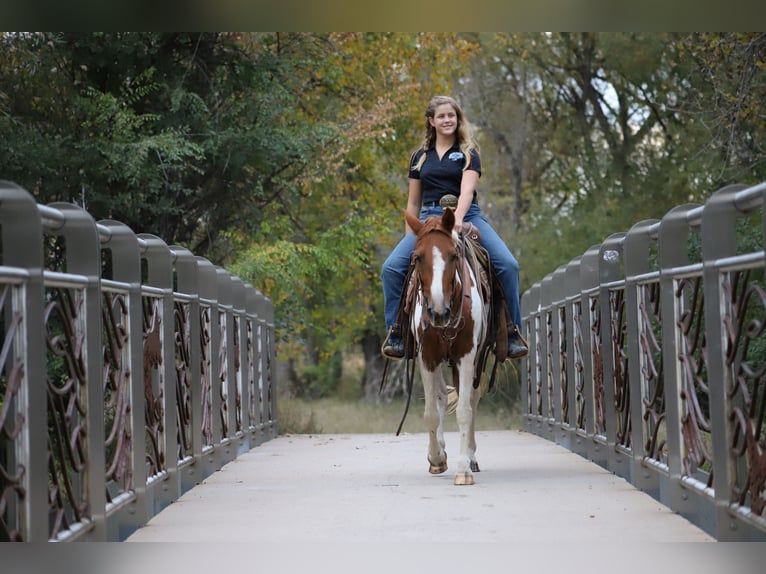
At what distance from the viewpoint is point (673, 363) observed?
663cm

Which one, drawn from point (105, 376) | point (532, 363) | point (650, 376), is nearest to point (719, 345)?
point (650, 376)

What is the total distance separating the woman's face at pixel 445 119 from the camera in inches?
360

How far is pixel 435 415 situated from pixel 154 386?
2204 mm

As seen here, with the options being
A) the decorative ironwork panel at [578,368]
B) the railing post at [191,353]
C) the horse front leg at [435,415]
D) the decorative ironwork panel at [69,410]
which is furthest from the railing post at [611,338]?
the decorative ironwork panel at [69,410]

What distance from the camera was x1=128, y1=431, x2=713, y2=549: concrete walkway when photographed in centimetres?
596

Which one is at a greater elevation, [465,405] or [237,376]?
[237,376]

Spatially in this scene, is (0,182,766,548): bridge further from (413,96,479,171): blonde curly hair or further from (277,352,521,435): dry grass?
(277,352,521,435): dry grass

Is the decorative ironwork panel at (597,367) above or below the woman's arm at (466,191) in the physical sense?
below

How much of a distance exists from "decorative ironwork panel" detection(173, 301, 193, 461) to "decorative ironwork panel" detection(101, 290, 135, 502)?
1639mm

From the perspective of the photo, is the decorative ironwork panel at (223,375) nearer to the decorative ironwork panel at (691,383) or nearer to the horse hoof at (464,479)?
the horse hoof at (464,479)

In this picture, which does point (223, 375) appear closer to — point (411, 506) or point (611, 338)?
point (611, 338)

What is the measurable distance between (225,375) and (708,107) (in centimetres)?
1229

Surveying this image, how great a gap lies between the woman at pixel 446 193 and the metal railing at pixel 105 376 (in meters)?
1.38

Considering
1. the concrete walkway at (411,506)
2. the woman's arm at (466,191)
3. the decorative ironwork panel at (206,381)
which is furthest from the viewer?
the decorative ironwork panel at (206,381)
